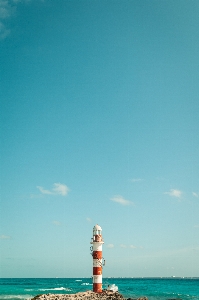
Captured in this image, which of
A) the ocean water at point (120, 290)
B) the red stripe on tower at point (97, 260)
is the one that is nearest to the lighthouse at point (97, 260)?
the red stripe on tower at point (97, 260)

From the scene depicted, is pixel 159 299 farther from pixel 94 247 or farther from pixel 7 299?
pixel 94 247

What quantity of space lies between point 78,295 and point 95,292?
1638 mm

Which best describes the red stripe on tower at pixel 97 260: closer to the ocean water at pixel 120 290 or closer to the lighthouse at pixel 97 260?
the lighthouse at pixel 97 260

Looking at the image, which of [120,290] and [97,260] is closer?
[97,260]

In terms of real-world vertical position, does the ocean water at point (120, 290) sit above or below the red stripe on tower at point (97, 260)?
below

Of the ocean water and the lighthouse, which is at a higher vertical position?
the lighthouse

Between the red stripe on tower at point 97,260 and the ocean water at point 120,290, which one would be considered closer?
the red stripe on tower at point 97,260

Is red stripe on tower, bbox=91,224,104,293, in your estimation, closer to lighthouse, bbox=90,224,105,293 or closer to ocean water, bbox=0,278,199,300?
lighthouse, bbox=90,224,105,293

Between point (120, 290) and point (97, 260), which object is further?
point (120, 290)

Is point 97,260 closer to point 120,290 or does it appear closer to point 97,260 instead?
point 97,260

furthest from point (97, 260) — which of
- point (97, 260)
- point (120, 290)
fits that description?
point (120, 290)

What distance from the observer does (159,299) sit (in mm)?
41188

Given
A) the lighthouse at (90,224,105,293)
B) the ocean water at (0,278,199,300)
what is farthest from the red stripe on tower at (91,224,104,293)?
the ocean water at (0,278,199,300)

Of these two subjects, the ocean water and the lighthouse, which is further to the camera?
the ocean water
